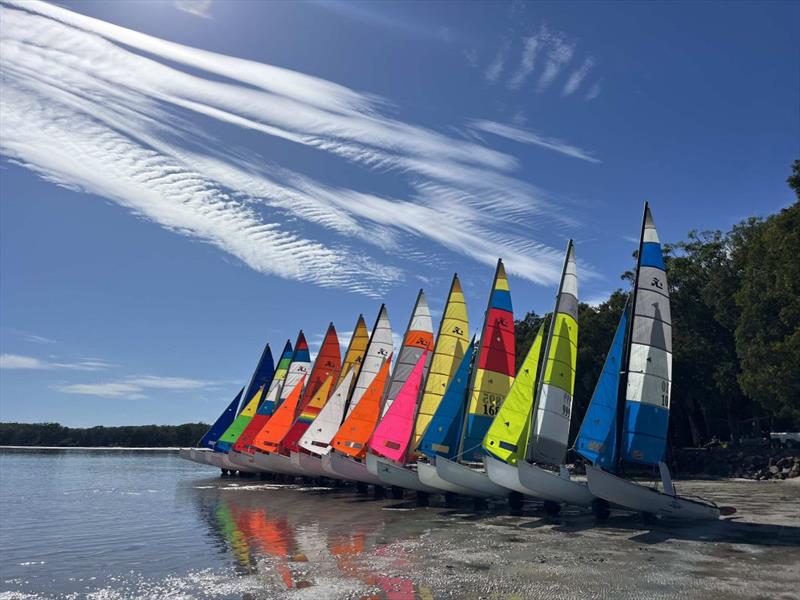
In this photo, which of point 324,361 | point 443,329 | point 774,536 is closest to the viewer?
point 774,536

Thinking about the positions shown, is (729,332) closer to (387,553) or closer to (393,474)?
(393,474)

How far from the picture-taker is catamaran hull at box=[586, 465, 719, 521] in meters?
18.6

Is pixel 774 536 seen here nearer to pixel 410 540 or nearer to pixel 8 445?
pixel 410 540

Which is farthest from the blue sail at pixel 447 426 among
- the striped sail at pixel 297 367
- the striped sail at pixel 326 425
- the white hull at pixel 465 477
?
the striped sail at pixel 297 367

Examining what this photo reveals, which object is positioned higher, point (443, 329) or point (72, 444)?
point (443, 329)

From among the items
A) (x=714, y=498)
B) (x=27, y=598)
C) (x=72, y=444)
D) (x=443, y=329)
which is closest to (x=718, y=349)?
(x=714, y=498)

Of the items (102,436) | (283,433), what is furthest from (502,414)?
(102,436)

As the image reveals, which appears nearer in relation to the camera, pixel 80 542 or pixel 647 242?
pixel 80 542

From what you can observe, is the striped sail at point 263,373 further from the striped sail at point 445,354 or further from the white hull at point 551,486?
the white hull at point 551,486

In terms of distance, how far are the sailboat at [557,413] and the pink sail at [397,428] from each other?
7.33 meters

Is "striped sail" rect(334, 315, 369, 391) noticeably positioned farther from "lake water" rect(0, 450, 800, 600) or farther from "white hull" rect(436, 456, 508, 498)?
"white hull" rect(436, 456, 508, 498)

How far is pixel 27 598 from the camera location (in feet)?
37.8

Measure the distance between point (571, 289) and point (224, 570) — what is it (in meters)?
17.1

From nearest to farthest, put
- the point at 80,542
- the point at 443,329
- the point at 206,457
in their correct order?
the point at 80,542
the point at 443,329
the point at 206,457
